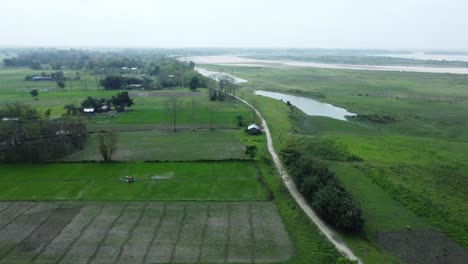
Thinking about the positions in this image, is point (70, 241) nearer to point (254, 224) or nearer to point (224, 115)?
point (254, 224)

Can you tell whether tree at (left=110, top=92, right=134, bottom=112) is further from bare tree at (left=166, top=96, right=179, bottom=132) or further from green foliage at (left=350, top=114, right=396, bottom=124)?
green foliage at (left=350, top=114, right=396, bottom=124)

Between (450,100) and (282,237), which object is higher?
(450,100)

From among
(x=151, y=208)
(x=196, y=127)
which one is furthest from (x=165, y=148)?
(x=151, y=208)

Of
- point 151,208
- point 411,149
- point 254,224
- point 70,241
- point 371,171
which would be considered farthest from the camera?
point 411,149

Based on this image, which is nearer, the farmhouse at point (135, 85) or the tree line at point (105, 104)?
the tree line at point (105, 104)

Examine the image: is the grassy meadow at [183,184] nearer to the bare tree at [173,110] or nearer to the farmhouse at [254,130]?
the bare tree at [173,110]

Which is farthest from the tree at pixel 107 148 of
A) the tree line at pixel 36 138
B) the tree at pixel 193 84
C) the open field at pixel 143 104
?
the tree at pixel 193 84
